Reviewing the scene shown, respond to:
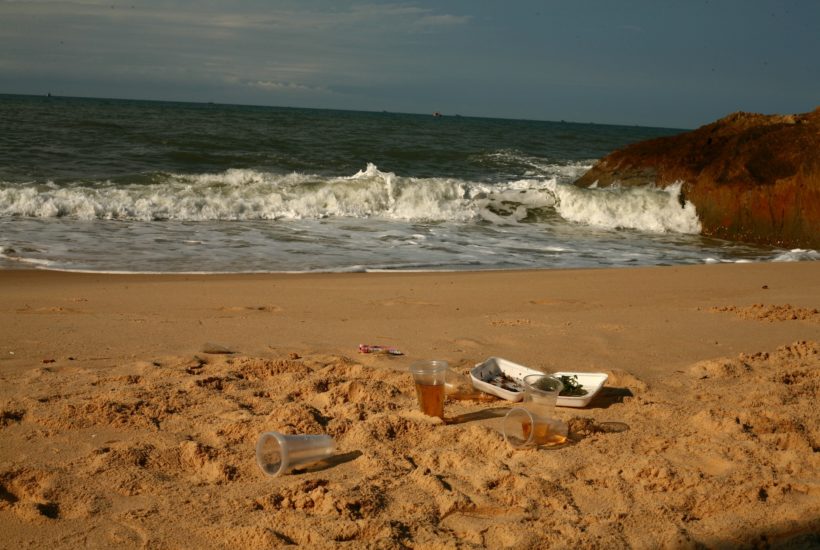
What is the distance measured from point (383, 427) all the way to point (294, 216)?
10.1 metres

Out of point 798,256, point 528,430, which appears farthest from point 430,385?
point 798,256

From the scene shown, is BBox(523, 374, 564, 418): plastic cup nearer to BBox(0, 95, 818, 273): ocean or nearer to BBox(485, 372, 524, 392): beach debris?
BBox(485, 372, 524, 392): beach debris

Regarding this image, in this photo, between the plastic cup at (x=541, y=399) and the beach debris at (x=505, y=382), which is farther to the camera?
the beach debris at (x=505, y=382)

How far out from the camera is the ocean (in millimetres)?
9594

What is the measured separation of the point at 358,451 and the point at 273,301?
10.9 feet

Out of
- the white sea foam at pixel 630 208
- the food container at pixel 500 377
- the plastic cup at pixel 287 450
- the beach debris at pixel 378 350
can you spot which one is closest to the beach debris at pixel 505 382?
the food container at pixel 500 377

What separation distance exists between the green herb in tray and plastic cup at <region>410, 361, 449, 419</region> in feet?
2.35

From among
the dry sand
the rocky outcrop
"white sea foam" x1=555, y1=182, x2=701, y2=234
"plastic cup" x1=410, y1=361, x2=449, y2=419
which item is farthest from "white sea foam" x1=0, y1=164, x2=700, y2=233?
Result: "plastic cup" x1=410, y1=361, x2=449, y2=419

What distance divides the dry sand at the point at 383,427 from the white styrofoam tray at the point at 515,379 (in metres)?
0.08

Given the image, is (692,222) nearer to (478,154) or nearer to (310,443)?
(310,443)

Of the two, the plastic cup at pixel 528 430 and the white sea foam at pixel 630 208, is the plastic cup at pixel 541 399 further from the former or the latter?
the white sea foam at pixel 630 208

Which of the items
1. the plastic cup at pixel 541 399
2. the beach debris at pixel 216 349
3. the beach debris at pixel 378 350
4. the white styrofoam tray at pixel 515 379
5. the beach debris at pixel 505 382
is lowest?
the beach debris at pixel 216 349

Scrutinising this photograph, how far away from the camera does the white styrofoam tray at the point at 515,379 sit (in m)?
4.19

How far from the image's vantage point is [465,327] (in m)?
6.00
